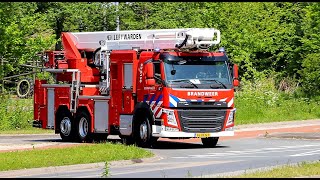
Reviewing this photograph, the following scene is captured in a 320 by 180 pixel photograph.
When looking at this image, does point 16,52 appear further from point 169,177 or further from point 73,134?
point 169,177

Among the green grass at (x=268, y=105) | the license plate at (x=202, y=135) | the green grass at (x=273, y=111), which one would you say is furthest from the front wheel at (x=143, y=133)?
the green grass at (x=273, y=111)

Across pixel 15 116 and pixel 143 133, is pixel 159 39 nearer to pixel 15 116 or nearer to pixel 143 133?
pixel 143 133

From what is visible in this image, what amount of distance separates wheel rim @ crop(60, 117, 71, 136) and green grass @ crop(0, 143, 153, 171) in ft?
18.7

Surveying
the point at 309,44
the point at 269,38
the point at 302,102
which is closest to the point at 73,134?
the point at 302,102

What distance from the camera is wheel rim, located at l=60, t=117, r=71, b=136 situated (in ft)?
101

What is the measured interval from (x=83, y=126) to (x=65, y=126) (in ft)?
3.61

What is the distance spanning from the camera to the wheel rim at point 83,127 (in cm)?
2989

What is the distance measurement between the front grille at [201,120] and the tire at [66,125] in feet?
17.6

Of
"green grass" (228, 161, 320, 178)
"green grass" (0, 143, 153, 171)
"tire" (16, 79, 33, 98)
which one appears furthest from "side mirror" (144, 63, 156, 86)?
"tire" (16, 79, 33, 98)

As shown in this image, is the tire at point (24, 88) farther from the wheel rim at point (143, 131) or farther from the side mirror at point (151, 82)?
the side mirror at point (151, 82)

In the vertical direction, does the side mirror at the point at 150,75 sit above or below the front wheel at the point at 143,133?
above

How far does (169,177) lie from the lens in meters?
17.8

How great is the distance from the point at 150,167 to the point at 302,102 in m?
27.3

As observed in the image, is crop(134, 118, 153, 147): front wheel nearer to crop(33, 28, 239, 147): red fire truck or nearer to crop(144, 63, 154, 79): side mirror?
crop(33, 28, 239, 147): red fire truck
